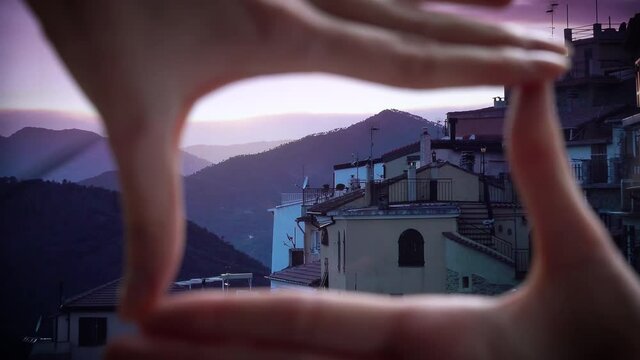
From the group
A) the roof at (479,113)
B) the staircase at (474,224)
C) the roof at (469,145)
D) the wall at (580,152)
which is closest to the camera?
the staircase at (474,224)

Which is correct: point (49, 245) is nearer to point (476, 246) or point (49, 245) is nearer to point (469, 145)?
point (476, 246)

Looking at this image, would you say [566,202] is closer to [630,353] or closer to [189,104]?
[630,353]

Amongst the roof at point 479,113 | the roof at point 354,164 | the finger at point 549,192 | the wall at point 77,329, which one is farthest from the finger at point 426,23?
Result: the roof at point 479,113

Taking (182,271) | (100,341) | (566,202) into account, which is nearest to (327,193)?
(182,271)

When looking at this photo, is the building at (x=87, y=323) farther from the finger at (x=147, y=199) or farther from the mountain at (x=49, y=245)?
the finger at (x=147, y=199)

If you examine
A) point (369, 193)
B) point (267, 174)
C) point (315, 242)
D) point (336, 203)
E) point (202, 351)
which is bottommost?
point (202, 351)

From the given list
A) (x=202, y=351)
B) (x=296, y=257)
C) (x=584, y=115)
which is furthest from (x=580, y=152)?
(x=202, y=351)
